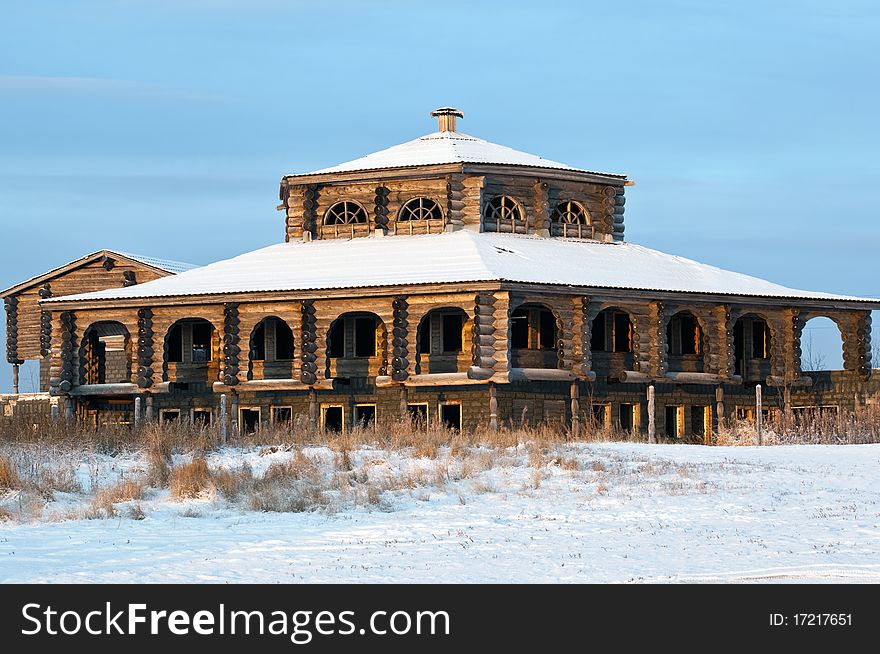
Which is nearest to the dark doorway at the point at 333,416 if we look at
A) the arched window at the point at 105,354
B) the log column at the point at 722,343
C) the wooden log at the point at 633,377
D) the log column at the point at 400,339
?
the log column at the point at 400,339

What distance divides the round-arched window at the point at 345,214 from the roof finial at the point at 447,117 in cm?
639

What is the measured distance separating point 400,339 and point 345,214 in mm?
7718

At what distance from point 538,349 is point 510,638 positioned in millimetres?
28852

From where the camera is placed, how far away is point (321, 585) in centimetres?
1488

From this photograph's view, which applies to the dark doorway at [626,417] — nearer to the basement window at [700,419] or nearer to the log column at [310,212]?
the basement window at [700,419]

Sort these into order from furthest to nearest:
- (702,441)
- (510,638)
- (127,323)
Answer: (127,323) < (702,441) < (510,638)

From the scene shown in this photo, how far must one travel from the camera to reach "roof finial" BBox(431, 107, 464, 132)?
50750mm

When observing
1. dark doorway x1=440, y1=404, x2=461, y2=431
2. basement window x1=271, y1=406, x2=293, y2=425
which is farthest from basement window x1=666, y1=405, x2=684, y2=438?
basement window x1=271, y1=406, x2=293, y2=425

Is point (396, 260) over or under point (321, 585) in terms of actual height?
over

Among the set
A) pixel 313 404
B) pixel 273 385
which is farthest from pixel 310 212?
pixel 313 404

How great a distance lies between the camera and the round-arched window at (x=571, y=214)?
46062 millimetres

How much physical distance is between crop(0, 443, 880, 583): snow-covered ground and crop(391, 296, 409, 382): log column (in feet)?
39.3

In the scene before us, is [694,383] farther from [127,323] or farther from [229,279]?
[127,323]

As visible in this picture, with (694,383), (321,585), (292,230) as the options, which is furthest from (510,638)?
(292,230)
